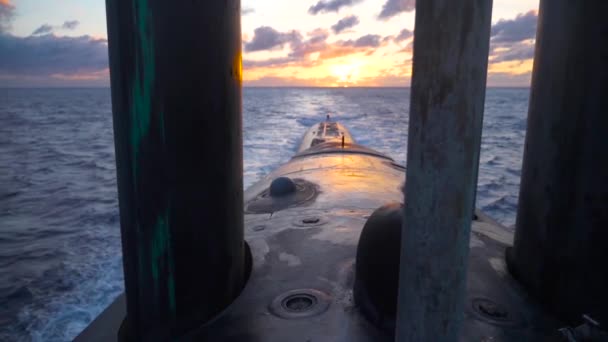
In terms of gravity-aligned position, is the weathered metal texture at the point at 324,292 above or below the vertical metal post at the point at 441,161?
below

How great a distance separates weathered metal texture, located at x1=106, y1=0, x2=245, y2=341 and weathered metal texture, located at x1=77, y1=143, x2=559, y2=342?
0.35 m

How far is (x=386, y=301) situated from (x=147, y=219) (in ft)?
5.37

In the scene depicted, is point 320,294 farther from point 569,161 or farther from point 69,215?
point 69,215

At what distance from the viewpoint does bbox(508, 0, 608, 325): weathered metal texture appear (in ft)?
8.58

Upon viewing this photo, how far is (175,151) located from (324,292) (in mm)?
1608

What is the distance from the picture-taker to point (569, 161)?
280 centimetres

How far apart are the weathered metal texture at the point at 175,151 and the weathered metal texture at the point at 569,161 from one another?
2071 millimetres

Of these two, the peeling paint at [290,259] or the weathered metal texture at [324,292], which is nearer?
the weathered metal texture at [324,292]

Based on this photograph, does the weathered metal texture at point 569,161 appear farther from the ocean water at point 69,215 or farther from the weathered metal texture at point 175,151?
the ocean water at point 69,215

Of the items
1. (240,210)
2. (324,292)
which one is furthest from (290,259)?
(240,210)

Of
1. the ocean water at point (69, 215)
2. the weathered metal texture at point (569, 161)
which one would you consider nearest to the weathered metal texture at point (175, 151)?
the weathered metal texture at point (569, 161)

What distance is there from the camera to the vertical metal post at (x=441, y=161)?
153 cm

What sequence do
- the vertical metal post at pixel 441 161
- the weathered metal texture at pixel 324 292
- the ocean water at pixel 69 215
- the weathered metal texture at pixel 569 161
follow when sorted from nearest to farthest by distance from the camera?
the vertical metal post at pixel 441 161
the weathered metal texture at pixel 569 161
the weathered metal texture at pixel 324 292
the ocean water at pixel 69 215

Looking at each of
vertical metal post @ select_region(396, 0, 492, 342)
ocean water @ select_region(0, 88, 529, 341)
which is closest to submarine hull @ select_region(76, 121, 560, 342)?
vertical metal post @ select_region(396, 0, 492, 342)
